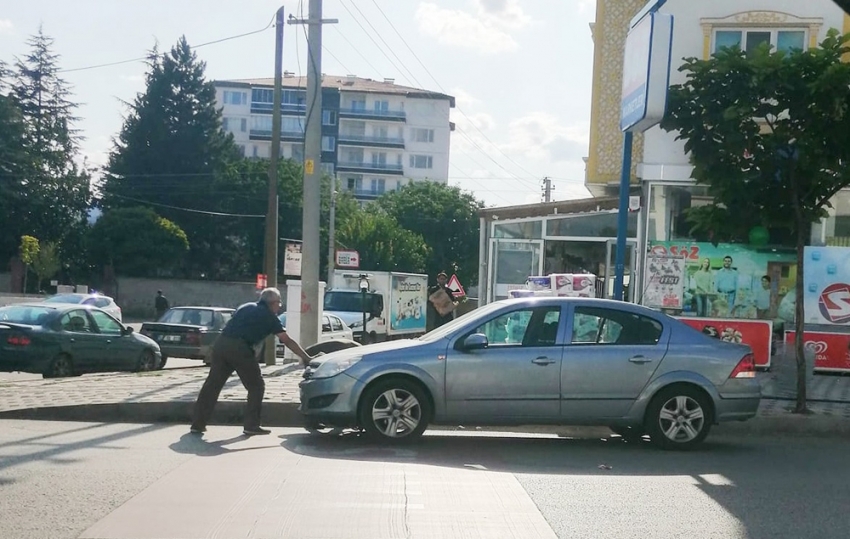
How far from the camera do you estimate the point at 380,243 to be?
211 feet

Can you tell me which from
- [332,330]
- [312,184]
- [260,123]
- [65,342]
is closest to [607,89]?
[312,184]

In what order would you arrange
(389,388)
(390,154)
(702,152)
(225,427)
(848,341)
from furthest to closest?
(390,154) < (848,341) < (702,152) < (225,427) < (389,388)

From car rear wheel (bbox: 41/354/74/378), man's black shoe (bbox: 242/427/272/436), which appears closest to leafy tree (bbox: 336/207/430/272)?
car rear wheel (bbox: 41/354/74/378)

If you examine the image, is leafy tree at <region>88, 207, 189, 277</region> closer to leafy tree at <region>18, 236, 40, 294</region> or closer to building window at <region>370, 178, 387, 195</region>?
leafy tree at <region>18, 236, 40, 294</region>

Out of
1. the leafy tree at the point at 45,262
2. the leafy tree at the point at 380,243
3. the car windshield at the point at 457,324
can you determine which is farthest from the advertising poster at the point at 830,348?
the leafy tree at the point at 45,262

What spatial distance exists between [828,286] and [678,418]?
8213 mm

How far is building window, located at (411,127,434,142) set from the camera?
10094 cm

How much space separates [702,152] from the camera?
1363 centimetres

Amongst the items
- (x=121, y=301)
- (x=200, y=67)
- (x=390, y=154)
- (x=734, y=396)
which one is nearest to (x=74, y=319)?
(x=734, y=396)

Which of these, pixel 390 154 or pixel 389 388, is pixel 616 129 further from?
pixel 390 154

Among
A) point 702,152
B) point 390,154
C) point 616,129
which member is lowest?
point 702,152

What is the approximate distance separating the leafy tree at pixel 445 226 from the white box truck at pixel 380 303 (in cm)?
3247

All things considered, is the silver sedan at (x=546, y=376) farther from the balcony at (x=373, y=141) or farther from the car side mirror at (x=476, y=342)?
the balcony at (x=373, y=141)

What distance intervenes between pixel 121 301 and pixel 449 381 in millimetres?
53760
